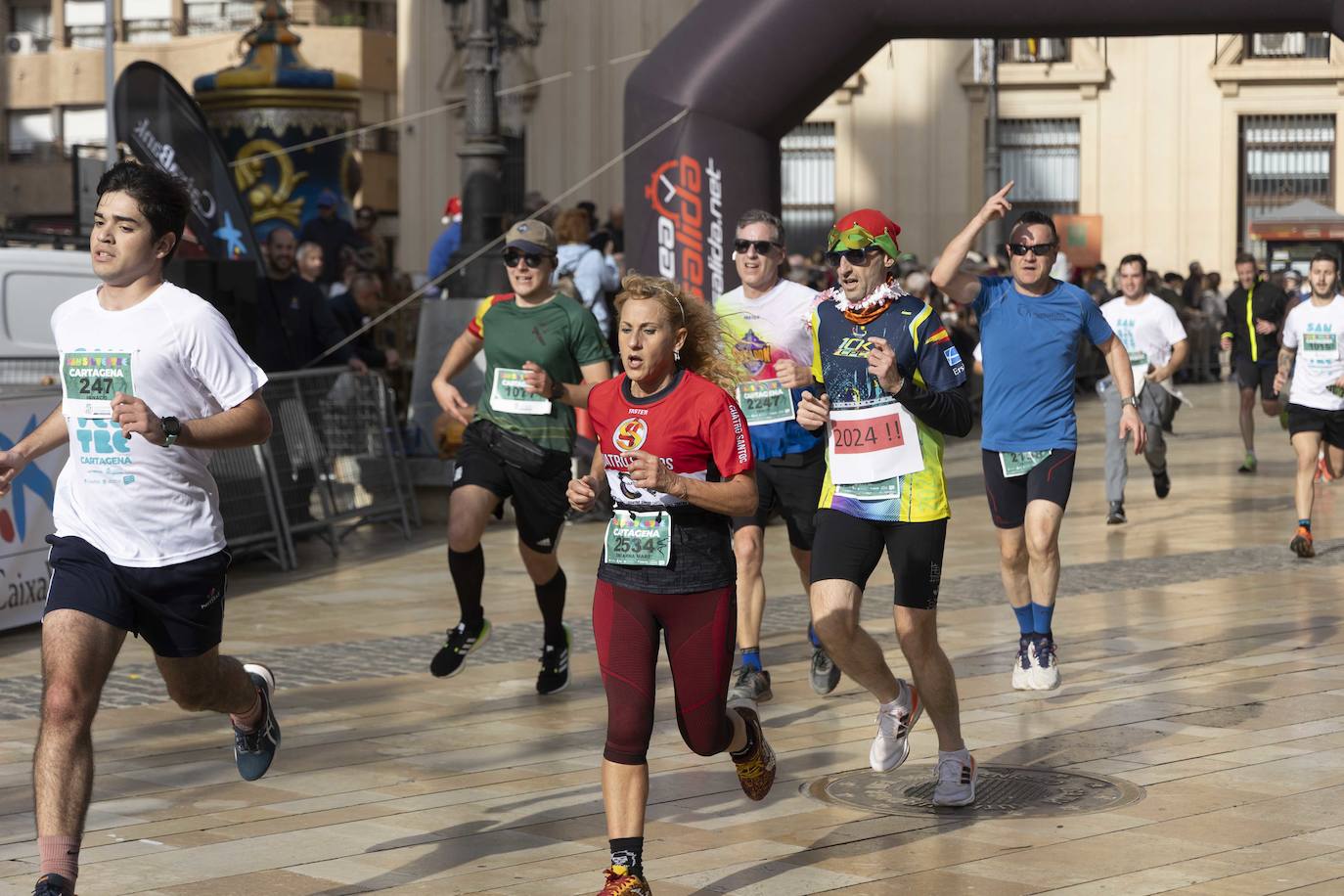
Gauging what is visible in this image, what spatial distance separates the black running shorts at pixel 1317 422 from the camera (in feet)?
44.6

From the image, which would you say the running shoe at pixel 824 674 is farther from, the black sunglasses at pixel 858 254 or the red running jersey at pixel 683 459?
the red running jersey at pixel 683 459

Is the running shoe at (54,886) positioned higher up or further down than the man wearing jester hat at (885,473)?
further down

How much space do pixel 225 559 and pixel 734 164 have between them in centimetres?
757

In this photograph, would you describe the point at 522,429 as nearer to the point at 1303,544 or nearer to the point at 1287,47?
the point at 1303,544

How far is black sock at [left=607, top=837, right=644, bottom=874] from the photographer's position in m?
5.43

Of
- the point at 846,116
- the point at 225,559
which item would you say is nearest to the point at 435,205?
the point at 846,116

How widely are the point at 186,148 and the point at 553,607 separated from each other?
7.43 meters

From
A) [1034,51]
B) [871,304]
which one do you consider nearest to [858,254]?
[871,304]

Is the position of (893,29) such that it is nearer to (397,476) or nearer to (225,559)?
(397,476)

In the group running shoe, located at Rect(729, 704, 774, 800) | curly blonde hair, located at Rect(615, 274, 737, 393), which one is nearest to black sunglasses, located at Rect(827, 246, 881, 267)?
curly blonde hair, located at Rect(615, 274, 737, 393)

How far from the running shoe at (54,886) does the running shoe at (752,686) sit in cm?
370

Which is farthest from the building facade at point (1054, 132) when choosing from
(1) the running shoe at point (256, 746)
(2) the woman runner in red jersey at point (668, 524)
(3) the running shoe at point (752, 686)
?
(2) the woman runner in red jersey at point (668, 524)

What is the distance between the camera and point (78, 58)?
61.3m

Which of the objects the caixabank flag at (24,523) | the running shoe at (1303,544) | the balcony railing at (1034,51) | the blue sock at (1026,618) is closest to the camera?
the blue sock at (1026,618)
